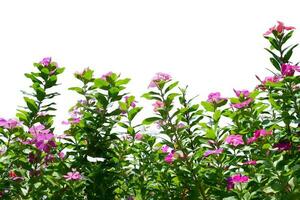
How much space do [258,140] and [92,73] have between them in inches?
87.9

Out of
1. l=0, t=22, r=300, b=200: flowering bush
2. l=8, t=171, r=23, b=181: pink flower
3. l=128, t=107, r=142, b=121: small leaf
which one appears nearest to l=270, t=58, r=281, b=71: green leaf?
l=0, t=22, r=300, b=200: flowering bush

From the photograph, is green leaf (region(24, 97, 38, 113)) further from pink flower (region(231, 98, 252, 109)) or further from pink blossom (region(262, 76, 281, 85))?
pink blossom (region(262, 76, 281, 85))

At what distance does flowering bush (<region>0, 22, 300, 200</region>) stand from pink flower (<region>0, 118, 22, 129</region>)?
0.04ft

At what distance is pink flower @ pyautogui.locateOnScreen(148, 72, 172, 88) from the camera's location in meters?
4.39

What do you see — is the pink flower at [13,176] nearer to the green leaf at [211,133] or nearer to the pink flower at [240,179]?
the green leaf at [211,133]

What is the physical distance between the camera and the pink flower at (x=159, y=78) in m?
4.39

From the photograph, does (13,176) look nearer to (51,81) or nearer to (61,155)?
(61,155)

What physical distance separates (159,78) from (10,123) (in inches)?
67.2

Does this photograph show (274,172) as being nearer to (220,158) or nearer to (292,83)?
(220,158)

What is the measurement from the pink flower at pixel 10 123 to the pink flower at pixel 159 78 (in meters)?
1.52

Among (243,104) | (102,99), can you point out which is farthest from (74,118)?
(243,104)

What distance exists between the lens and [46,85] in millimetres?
4680

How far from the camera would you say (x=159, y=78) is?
444cm

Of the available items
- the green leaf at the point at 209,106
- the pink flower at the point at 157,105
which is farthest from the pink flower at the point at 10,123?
the green leaf at the point at 209,106
